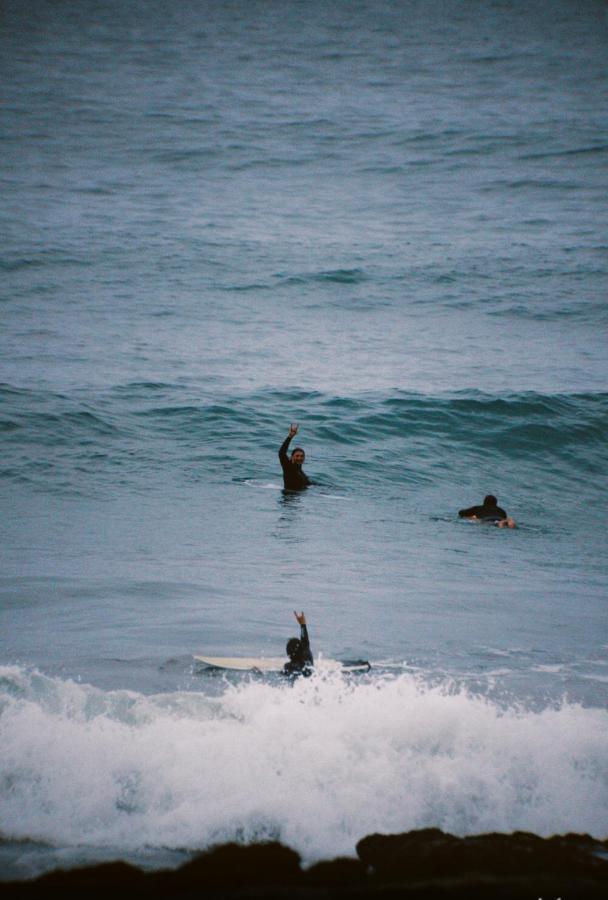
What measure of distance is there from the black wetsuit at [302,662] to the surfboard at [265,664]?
0.35 ft

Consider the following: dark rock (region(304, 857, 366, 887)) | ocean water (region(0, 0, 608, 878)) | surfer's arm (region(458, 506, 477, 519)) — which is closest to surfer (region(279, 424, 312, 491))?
ocean water (region(0, 0, 608, 878))

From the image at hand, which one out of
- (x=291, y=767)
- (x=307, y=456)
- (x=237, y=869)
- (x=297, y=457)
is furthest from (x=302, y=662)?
(x=307, y=456)

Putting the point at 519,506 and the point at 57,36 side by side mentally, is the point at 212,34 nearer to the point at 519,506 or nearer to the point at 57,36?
the point at 57,36

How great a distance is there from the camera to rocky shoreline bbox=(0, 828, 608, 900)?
162 inches

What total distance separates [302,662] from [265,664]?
0.38 metres

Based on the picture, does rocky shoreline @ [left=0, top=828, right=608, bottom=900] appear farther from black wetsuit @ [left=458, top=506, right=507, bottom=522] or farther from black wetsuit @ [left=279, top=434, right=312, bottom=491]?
black wetsuit @ [left=279, top=434, right=312, bottom=491]

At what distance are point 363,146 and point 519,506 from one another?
35.7 meters

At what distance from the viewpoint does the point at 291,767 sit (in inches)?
202

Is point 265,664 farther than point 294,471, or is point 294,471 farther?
point 294,471

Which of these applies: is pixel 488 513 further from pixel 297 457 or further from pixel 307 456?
pixel 307 456

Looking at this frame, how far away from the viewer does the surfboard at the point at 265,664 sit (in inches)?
266

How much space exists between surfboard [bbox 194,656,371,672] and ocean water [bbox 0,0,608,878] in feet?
0.61

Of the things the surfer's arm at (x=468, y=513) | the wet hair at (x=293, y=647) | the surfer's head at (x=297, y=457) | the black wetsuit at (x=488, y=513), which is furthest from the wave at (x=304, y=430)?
the wet hair at (x=293, y=647)

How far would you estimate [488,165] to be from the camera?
146ft
